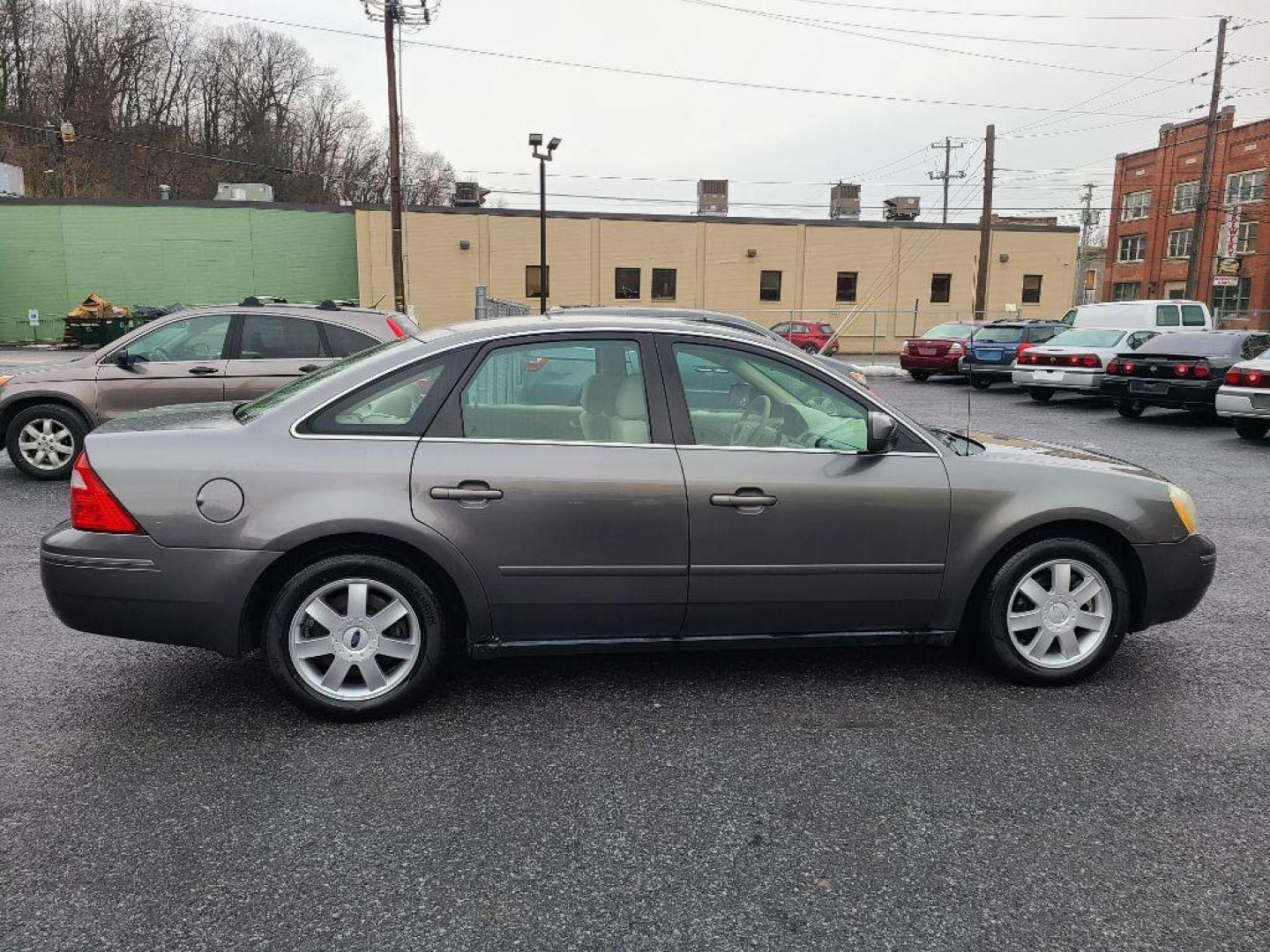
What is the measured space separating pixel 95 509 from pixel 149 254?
1475 inches

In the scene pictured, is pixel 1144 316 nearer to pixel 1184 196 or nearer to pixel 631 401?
pixel 631 401

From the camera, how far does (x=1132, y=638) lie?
4.77m

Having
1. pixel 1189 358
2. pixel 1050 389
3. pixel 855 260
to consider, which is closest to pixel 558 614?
pixel 1189 358

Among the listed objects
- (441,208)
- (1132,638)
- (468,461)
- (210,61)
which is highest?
(210,61)

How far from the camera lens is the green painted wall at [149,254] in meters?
35.5

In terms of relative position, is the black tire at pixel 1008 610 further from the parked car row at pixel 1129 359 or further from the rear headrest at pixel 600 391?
the parked car row at pixel 1129 359

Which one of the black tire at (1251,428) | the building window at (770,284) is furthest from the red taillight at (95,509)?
the building window at (770,284)

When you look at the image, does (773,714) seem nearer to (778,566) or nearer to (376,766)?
(778,566)

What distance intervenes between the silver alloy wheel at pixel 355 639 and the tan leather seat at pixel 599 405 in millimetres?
998

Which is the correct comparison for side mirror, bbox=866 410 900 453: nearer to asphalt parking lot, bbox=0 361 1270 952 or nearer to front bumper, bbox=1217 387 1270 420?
asphalt parking lot, bbox=0 361 1270 952

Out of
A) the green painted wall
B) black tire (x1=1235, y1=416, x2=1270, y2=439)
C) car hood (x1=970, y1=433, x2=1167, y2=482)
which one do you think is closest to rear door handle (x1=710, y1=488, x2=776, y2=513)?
car hood (x1=970, y1=433, x2=1167, y2=482)

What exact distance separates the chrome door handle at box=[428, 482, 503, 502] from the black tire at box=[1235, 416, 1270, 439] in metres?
12.1

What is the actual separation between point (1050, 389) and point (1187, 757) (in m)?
15.6

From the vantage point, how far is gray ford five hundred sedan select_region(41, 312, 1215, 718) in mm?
3469
